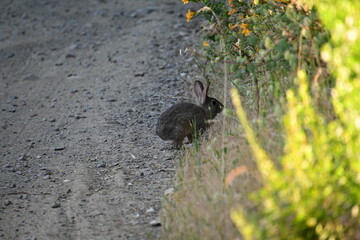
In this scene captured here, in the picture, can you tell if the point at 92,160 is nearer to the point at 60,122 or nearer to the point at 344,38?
the point at 60,122

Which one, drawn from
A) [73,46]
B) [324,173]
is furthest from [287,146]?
[73,46]

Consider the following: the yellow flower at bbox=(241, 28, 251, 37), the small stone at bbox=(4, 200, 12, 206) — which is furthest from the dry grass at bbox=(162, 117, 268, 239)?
the small stone at bbox=(4, 200, 12, 206)

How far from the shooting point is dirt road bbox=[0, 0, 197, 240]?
459cm

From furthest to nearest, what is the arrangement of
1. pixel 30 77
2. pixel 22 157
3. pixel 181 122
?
1. pixel 30 77
2. pixel 22 157
3. pixel 181 122

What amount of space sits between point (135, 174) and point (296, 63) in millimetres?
1844

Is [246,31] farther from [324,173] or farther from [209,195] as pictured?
[324,173]

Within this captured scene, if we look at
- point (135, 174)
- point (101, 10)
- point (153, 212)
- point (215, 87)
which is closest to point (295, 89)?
point (153, 212)

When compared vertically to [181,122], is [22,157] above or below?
below

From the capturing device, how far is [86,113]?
6859 millimetres

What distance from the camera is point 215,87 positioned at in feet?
22.3

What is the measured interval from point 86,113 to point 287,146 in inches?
165

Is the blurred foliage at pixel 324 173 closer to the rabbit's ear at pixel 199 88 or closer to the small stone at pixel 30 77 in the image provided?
the rabbit's ear at pixel 199 88

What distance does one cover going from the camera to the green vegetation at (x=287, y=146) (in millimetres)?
2895

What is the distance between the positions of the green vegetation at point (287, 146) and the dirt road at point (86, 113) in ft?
1.69
